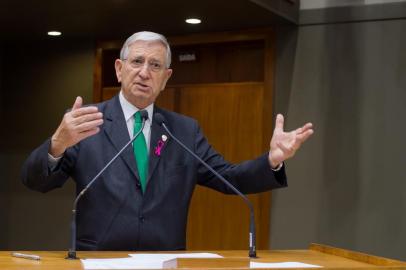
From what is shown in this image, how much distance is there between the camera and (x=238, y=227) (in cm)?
587

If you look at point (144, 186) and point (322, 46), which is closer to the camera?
point (144, 186)

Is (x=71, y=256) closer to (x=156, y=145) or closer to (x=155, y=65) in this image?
(x=156, y=145)

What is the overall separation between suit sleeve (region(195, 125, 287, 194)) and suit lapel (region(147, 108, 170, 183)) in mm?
176

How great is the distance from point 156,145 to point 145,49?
1.23 ft

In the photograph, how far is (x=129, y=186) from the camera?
9.16 feet

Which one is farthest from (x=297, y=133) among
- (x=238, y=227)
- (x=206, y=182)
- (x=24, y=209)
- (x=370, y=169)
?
(x=24, y=209)

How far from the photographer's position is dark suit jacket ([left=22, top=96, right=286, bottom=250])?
2.75 meters

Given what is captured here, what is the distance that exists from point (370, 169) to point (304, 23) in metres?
1.18

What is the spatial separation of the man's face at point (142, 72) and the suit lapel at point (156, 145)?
0.12 meters

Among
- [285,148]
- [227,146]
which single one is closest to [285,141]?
[285,148]

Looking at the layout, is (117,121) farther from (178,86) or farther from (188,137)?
(178,86)

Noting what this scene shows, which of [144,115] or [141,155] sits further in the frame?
[141,155]

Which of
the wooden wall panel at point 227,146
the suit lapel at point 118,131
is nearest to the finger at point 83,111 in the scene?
the suit lapel at point 118,131

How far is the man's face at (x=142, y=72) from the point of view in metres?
2.92
